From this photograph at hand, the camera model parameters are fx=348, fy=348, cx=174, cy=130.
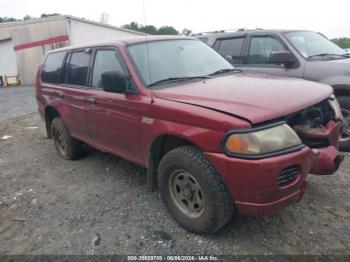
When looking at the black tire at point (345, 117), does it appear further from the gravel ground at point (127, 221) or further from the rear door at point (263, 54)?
the rear door at point (263, 54)

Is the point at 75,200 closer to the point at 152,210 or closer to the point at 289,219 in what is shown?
the point at 152,210

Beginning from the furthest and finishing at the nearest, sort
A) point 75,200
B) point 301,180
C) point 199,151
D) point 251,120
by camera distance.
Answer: point 75,200 < point 199,151 < point 301,180 < point 251,120

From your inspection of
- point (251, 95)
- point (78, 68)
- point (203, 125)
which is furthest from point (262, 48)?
point (203, 125)

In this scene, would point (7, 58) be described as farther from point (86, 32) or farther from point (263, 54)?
point (263, 54)

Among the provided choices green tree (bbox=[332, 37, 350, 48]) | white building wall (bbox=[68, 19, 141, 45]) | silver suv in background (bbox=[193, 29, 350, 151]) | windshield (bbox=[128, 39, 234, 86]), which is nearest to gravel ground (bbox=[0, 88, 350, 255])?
silver suv in background (bbox=[193, 29, 350, 151])

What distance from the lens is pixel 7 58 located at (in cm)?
2405

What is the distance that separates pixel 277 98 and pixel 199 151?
78 centimetres

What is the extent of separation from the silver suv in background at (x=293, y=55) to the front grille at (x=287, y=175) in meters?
2.48

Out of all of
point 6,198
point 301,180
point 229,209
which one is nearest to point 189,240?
point 229,209

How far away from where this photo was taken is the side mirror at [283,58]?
17.7 feet

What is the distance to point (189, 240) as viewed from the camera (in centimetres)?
312

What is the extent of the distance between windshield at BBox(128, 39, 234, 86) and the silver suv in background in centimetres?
138

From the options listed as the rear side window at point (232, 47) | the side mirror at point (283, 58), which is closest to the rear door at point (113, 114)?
the side mirror at point (283, 58)

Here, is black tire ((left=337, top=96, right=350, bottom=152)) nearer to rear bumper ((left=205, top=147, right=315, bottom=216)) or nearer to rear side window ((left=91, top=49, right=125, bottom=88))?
rear bumper ((left=205, top=147, right=315, bottom=216))
